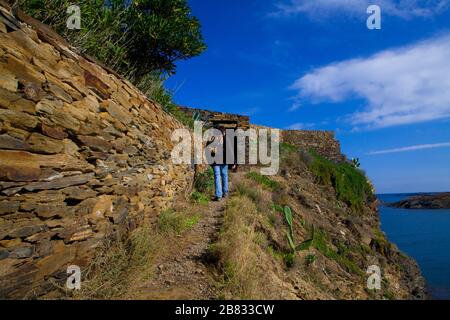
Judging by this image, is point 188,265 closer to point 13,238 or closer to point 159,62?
point 13,238

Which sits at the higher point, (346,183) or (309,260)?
(346,183)

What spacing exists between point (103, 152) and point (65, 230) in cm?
106

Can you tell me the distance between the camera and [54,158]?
2650 mm

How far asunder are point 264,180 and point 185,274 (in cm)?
657

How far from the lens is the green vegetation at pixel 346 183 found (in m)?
12.2

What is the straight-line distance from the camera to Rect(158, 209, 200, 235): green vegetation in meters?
4.71

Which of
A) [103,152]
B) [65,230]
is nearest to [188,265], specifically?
[65,230]

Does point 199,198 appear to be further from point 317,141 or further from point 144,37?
point 317,141

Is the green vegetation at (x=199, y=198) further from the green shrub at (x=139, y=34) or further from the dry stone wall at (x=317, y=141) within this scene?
the dry stone wall at (x=317, y=141)

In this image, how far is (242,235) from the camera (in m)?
4.27

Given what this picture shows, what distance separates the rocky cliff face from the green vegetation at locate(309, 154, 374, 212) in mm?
10344

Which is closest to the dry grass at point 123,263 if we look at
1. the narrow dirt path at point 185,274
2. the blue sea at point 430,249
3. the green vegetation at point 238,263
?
the narrow dirt path at point 185,274

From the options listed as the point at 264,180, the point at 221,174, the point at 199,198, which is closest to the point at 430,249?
the point at 264,180
